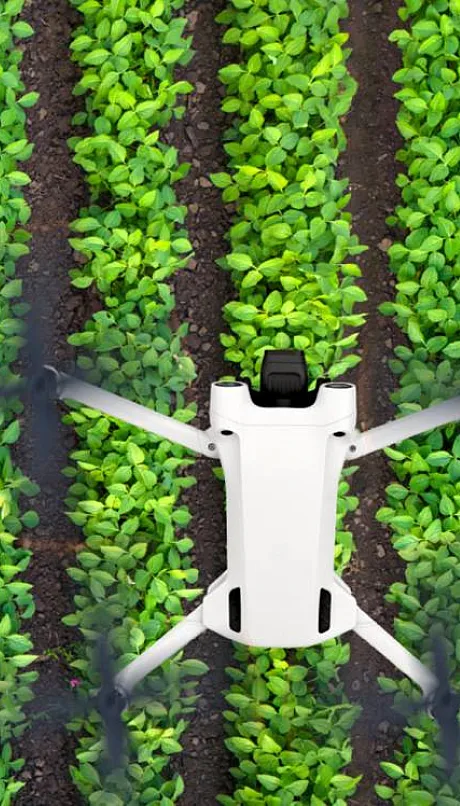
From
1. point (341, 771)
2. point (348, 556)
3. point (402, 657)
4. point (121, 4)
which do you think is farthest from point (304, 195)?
point (341, 771)

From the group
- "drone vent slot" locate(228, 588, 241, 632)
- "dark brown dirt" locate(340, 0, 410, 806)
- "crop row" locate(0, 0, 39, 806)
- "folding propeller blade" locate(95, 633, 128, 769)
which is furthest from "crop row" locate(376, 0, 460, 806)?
"crop row" locate(0, 0, 39, 806)

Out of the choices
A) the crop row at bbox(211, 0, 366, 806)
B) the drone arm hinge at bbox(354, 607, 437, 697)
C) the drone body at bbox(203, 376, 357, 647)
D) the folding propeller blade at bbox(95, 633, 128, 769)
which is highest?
the crop row at bbox(211, 0, 366, 806)

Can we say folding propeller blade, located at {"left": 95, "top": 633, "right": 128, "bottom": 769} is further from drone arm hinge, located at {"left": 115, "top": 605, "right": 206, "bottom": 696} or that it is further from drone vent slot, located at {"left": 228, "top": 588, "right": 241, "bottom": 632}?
drone vent slot, located at {"left": 228, "top": 588, "right": 241, "bottom": 632}

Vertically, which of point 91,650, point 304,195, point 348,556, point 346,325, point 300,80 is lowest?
point 91,650

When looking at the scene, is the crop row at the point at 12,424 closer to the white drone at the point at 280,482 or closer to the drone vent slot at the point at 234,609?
the white drone at the point at 280,482

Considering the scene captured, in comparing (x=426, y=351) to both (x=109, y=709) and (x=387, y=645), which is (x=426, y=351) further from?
(x=109, y=709)

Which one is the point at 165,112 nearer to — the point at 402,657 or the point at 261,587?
the point at 261,587
